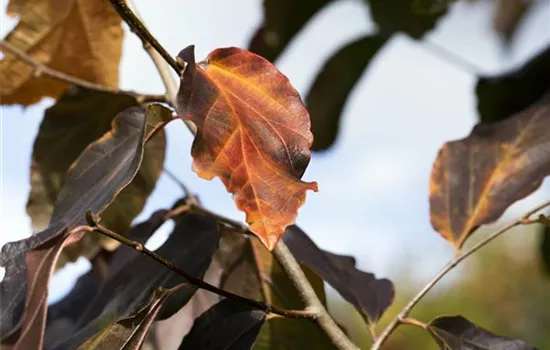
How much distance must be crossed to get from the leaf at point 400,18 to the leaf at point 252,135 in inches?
21.9

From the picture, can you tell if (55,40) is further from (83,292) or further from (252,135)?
(252,135)

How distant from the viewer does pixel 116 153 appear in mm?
505

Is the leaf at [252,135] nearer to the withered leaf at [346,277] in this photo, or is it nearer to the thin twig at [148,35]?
the thin twig at [148,35]

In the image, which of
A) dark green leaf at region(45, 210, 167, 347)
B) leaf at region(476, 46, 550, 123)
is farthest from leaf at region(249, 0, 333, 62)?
dark green leaf at region(45, 210, 167, 347)

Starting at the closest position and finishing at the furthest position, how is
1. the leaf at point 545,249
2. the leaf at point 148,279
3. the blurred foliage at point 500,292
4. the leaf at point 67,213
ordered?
1. the leaf at point 67,213
2. the leaf at point 148,279
3. the leaf at point 545,249
4. the blurred foliage at point 500,292

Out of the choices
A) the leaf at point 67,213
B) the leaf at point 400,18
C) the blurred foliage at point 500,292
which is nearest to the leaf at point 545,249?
the leaf at point 400,18

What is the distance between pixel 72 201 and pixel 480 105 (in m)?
0.61

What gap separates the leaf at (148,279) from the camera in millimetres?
503

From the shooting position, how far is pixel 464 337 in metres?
0.56

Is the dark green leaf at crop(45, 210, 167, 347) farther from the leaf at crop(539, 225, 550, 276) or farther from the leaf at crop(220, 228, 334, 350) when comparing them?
the leaf at crop(539, 225, 550, 276)

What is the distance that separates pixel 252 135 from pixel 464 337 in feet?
0.74

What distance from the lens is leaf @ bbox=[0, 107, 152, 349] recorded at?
403 mm

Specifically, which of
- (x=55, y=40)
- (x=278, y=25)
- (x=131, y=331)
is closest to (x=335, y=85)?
(x=278, y=25)

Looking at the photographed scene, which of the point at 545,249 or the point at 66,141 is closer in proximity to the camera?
the point at 66,141
